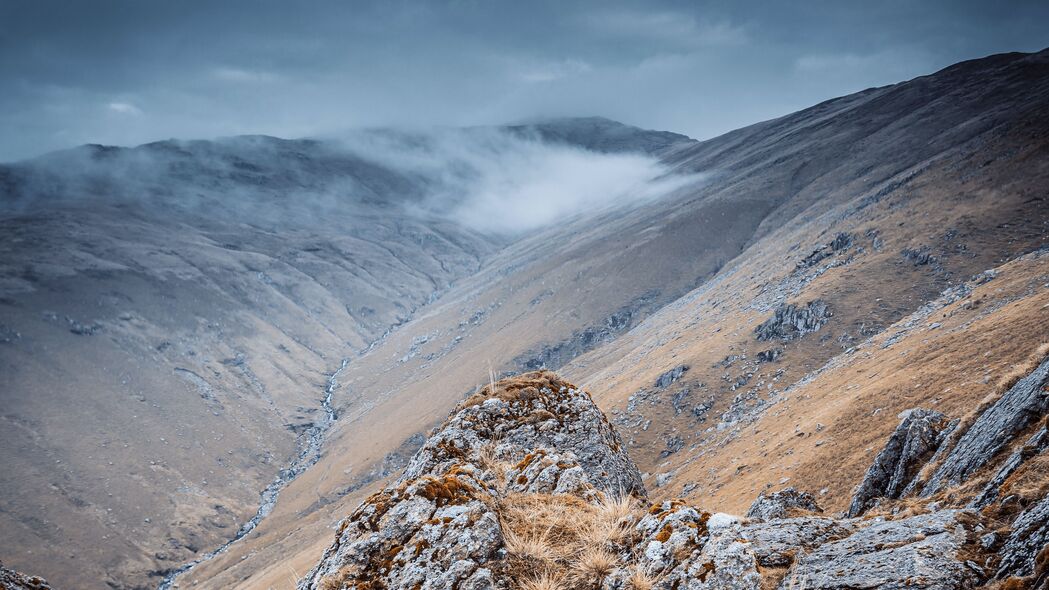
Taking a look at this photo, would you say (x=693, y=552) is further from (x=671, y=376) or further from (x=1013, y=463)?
(x=671, y=376)

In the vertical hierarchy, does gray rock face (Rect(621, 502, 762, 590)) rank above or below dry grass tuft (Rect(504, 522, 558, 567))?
above

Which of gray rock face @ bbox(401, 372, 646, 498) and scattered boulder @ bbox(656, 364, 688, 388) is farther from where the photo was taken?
scattered boulder @ bbox(656, 364, 688, 388)

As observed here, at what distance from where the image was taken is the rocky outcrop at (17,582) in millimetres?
11378

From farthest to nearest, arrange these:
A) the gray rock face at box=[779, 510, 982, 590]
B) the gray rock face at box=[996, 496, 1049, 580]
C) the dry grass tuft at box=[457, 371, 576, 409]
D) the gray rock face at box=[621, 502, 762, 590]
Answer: the dry grass tuft at box=[457, 371, 576, 409] < the gray rock face at box=[621, 502, 762, 590] < the gray rock face at box=[779, 510, 982, 590] < the gray rock face at box=[996, 496, 1049, 580]

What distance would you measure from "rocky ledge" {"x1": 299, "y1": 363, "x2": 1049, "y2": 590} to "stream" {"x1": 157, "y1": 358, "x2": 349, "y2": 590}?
131458 millimetres

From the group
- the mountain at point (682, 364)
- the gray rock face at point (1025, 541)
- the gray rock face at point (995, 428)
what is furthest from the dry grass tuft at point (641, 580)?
the gray rock face at point (995, 428)

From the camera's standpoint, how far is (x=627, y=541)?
923 cm

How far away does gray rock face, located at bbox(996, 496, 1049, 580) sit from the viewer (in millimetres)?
Result: 6102

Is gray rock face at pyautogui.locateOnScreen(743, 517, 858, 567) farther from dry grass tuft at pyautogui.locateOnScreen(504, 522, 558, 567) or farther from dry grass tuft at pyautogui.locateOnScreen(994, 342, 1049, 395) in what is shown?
dry grass tuft at pyautogui.locateOnScreen(994, 342, 1049, 395)

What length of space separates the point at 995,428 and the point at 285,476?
163 metres

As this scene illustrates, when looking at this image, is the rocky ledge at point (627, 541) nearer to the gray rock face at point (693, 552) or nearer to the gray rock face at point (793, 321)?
the gray rock face at point (693, 552)

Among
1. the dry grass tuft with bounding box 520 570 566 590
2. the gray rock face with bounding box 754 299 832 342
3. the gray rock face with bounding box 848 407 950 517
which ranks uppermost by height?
the dry grass tuft with bounding box 520 570 566 590

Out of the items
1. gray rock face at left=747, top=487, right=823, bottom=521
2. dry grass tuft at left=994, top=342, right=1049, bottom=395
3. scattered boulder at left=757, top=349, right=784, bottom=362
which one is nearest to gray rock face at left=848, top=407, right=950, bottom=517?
gray rock face at left=747, top=487, right=823, bottom=521

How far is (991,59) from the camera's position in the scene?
200 metres
